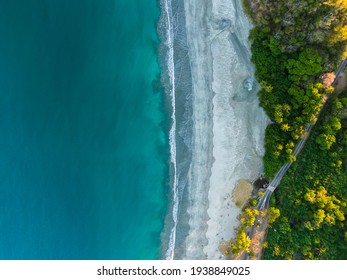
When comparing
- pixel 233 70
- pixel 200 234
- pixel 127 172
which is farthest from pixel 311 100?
pixel 127 172

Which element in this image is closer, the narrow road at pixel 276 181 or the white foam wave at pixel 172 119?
the narrow road at pixel 276 181

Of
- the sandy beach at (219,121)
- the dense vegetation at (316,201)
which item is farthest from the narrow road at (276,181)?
the sandy beach at (219,121)

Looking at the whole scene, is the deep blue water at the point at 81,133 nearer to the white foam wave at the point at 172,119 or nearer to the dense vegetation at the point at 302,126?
the white foam wave at the point at 172,119

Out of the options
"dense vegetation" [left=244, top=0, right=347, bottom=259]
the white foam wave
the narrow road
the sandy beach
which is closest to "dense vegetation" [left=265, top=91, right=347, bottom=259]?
"dense vegetation" [left=244, top=0, right=347, bottom=259]

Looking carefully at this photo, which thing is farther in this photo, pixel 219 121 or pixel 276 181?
pixel 219 121

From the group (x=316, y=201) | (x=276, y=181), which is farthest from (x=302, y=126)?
(x=316, y=201)

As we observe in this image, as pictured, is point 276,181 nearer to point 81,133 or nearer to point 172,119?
point 172,119
